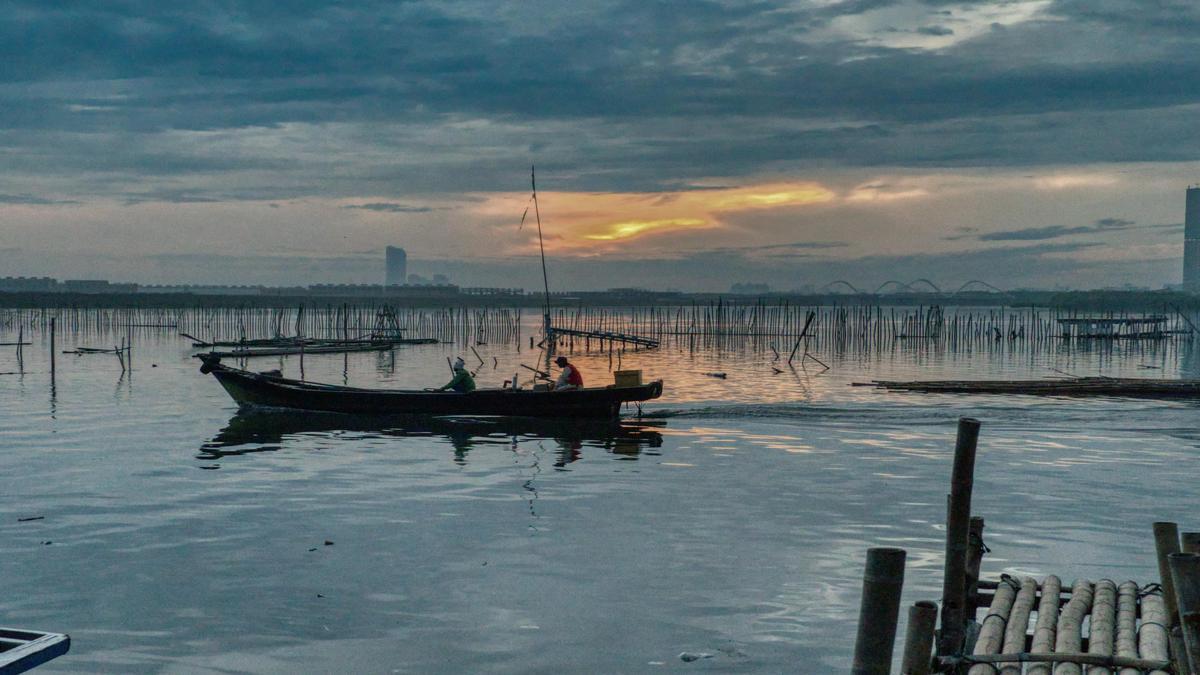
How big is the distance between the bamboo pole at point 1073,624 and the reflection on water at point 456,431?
444 inches

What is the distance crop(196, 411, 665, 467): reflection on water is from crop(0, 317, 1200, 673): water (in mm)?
Answer: 142

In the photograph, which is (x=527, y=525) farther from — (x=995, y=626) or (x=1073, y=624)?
(x=1073, y=624)

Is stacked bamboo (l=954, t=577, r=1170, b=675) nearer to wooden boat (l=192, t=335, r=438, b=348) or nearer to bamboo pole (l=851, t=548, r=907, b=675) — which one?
bamboo pole (l=851, t=548, r=907, b=675)

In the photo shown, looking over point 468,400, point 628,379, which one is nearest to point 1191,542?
point 628,379

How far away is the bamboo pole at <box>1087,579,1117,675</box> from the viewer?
6941mm

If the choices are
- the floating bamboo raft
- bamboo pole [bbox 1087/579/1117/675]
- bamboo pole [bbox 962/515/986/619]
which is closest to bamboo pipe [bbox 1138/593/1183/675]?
bamboo pole [bbox 1087/579/1117/675]

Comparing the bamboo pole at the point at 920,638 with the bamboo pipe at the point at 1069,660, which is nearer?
the bamboo pole at the point at 920,638

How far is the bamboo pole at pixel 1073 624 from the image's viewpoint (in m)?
6.75

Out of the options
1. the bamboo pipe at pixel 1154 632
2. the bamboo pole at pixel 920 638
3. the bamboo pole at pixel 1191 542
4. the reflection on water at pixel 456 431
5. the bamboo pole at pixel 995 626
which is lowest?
the reflection on water at pixel 456 431

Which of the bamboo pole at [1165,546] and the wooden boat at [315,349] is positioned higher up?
the bamboo pole at [1165,546]

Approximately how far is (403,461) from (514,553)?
7390 mm

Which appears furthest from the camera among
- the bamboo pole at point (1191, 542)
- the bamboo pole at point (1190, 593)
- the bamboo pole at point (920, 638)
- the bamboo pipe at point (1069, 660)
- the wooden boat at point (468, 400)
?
the wooden boat at point (468, 400)

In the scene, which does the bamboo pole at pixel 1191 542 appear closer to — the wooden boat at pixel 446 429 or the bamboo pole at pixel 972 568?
the bamboo pole at pixel 972 568

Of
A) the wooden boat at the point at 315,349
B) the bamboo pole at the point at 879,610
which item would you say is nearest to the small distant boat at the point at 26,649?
the bamboo pole at the point at 879,610
